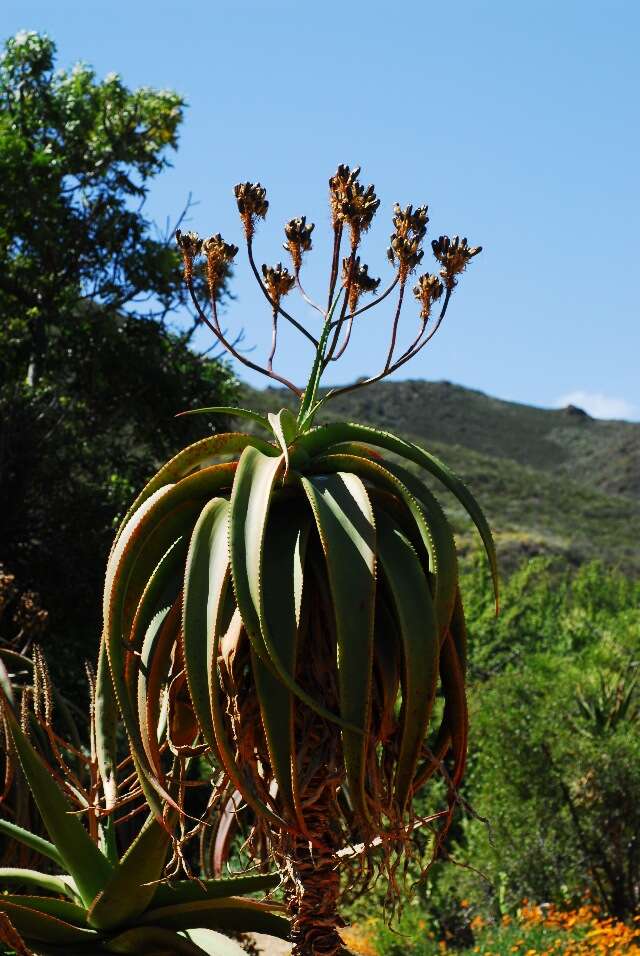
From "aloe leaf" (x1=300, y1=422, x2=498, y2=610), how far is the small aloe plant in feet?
3.11

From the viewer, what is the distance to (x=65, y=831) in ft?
11.3

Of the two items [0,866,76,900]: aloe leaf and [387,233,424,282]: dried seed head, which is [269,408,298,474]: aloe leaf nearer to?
[387,233,424,282]: dried seed head

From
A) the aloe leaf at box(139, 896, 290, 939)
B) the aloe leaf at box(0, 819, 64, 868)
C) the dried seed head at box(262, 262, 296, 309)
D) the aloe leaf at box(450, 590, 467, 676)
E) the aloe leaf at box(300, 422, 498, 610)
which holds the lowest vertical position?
the aloe leaf at box(139, 896, 290, 939)

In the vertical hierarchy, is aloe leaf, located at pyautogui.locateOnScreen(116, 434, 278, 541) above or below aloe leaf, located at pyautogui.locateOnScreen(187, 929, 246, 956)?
above

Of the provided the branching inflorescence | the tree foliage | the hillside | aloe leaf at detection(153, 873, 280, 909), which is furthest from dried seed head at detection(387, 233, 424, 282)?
the hillside

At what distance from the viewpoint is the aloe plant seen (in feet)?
8.60

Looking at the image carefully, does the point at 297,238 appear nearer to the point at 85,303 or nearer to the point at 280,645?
the point at 280,645

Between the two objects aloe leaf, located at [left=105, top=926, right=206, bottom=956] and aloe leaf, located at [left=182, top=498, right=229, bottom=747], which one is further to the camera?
aloe leaf, located at [left=105, top=926, right=206, bottom=956]

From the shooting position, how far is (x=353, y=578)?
2.63 meters

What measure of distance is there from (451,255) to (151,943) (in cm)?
208

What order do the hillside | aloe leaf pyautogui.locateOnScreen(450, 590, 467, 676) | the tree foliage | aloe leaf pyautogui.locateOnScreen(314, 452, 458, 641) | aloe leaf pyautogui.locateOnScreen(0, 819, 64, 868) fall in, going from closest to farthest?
1. aloe leaf pyautogui.locateOnScreen(314, 452, 458, 641)
2. aloe leaf pyautogui.locateOnScreen(450, 590, 467, 676)
3. aloe leaf pyautogui.locateOnScreen(0, 819, 64, 868)
4. the tree foliage
5. the hillside

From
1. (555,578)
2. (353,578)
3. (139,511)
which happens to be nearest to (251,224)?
(139,511)

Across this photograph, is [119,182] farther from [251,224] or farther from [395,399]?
[395,399]

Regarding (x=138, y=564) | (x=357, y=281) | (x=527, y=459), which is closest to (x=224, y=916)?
(x=138, y=564)
